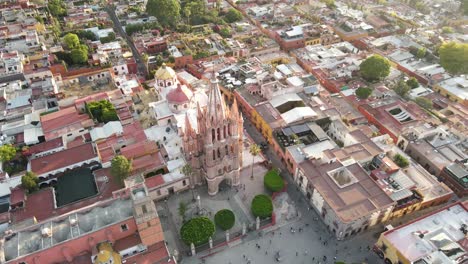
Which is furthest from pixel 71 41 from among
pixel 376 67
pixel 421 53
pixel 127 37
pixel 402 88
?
pixel 421 53

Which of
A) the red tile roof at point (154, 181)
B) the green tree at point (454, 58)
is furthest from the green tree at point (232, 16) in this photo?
the red tile roof at point (154, 181)

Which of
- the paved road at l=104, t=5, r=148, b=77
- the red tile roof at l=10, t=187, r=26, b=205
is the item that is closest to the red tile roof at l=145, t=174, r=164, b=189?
the red tile roof at l=10, t=187, r=26, b=205

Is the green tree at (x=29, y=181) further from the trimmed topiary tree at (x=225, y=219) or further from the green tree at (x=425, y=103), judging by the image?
the green tree at (x=425, y=103)

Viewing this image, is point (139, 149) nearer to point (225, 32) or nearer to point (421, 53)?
point (225, 32)

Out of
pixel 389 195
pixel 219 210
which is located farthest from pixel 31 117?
pixel 389 195

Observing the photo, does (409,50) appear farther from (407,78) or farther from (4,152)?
(4,152)
